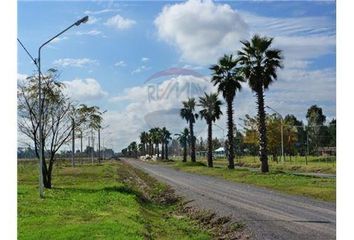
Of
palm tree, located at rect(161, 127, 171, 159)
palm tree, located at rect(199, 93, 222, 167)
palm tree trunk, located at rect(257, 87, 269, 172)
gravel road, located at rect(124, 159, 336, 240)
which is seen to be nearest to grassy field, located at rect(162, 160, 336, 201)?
gravel road, located at rect(124, 159, 336, 240)

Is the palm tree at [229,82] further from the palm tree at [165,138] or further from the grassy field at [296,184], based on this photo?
the palm tree at [165,138]

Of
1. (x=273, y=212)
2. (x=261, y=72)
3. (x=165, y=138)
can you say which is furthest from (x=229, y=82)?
(x=165, y=138)

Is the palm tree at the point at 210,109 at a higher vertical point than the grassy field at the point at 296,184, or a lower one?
higher

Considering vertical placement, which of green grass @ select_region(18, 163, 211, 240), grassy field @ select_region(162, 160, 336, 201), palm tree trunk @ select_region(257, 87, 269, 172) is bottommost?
grassy field @ select_region(162, 160, 336, 201)

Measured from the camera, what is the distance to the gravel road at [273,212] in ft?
56.9

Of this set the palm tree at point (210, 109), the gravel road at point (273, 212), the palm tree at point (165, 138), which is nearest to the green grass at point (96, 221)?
the gravel road at point (273, 212)

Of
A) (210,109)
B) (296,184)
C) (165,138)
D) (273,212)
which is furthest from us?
(165,138)

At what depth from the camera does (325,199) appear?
2811cm

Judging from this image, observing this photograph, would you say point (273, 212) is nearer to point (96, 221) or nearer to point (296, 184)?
point (96, 221)

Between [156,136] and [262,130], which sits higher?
[262,130]

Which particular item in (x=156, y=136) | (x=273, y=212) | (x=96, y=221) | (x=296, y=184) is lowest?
(x=296, y=184)

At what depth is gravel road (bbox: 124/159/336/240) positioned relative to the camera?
17.3m

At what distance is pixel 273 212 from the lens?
22906 millimetres

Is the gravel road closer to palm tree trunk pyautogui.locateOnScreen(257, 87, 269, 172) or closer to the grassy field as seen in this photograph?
the grassy field
